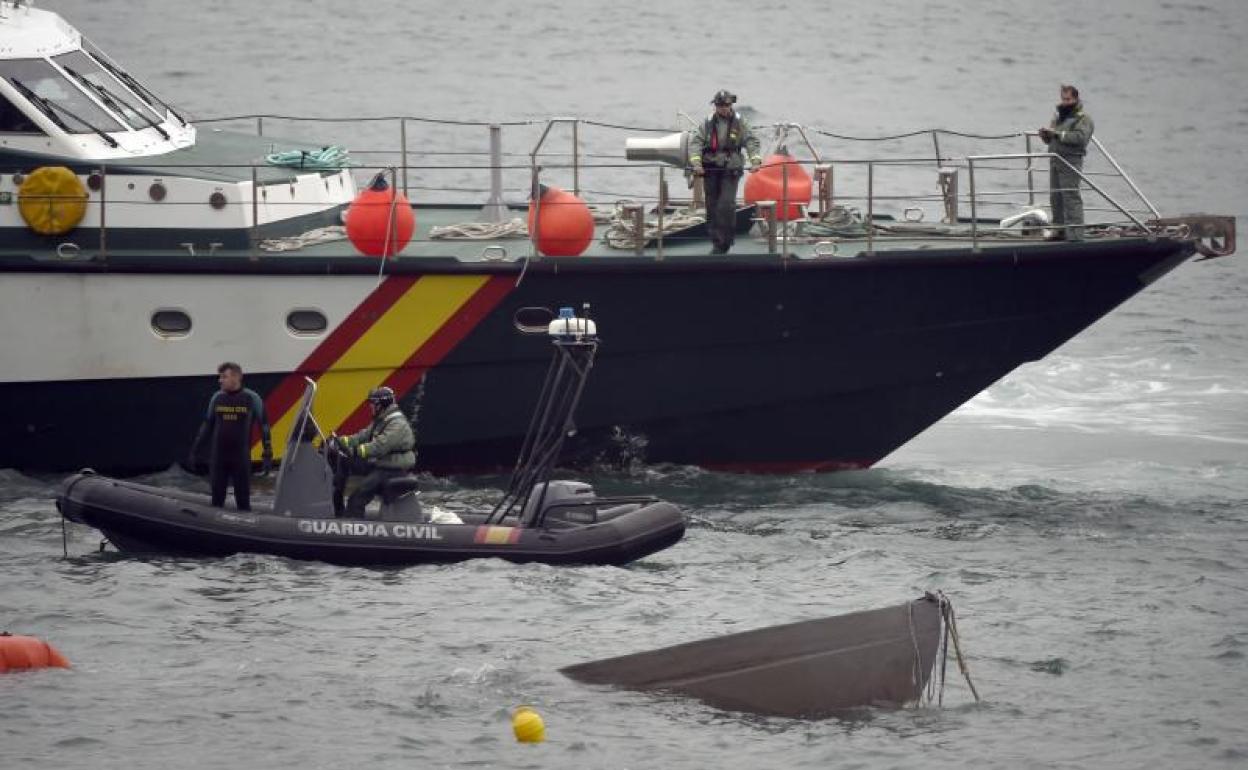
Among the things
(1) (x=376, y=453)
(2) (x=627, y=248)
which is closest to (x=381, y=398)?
(1) (x=376, y=453)

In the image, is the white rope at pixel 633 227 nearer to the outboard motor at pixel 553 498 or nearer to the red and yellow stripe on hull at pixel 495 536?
the outboard motor at pixel 553 498

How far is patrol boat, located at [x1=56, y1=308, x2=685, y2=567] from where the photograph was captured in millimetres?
16562

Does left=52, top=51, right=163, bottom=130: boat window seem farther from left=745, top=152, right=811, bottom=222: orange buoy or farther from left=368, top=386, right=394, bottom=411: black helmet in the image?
left=745, top=152, right=811, bottom=222: orange buoy

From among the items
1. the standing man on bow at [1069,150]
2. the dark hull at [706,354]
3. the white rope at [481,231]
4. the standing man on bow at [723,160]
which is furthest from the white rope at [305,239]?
the standing man on bow at [1069,150]

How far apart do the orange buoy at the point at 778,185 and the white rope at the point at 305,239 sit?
12.3 feet

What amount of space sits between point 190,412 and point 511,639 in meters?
4.71

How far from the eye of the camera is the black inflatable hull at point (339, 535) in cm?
1656

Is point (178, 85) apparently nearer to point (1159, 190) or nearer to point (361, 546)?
point (1159, 190)

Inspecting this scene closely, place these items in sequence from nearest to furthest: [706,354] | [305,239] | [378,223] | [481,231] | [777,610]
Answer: [777,610] < [378,223] < [706,354] < [305,239] < [481,231]

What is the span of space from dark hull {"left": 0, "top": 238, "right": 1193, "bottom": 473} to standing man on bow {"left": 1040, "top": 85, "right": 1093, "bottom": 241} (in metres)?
0.44

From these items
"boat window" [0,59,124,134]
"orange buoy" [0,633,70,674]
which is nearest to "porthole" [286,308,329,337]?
"boat window" [0,59,124,134]

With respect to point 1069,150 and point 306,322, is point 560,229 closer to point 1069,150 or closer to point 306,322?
point 306,322

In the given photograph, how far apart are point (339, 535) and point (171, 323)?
3.07 m

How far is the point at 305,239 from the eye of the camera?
19156 millimetres
